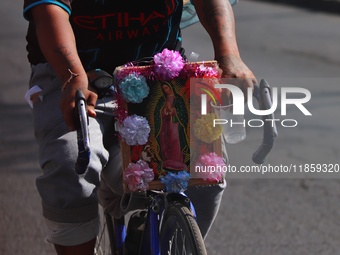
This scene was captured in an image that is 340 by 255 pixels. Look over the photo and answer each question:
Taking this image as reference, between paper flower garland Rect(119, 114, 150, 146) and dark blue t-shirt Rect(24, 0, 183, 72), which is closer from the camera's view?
paper flower garland Rect(119, 114, 150, 146)

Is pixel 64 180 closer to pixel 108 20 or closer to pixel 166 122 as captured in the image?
pixel 166 122

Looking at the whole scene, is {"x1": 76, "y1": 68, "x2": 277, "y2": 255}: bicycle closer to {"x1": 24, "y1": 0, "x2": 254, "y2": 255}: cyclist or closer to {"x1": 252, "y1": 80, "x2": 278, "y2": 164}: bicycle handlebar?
{"x1": 252, "y1": 80, "x2": 278, "y2": 164}: bicycle handlebar

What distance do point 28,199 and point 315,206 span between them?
6.21ft

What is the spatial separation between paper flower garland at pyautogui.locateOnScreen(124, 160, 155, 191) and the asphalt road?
6.75ft

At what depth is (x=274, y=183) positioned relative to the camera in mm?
5785

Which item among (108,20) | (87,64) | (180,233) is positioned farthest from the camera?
(87,64)

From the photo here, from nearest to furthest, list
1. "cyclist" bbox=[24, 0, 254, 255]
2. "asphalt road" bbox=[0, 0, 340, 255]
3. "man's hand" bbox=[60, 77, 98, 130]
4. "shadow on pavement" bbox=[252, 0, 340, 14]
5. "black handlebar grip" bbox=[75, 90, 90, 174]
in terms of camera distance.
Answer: "black handlebar grip" bbox=[75, 90, 90, 174]
"man's hand" bbox=[60, 77, 98, 130]
"cyclist" bbox=[24, 0, 254, 255]
"asphalt road" bbox=[0, 0, 340, 255]
"shadow on pavement" bbox=[252, 0, 340, 14]

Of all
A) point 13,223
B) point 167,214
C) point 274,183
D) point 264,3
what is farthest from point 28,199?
point 264,3

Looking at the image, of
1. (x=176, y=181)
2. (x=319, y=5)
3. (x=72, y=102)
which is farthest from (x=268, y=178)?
(x=319, y=5)

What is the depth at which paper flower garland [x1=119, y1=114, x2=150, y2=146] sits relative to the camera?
9.06 ft

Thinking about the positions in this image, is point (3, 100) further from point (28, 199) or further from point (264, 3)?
point (264, 3)

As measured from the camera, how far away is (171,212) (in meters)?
2.96

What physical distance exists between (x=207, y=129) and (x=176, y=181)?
0.21 metres

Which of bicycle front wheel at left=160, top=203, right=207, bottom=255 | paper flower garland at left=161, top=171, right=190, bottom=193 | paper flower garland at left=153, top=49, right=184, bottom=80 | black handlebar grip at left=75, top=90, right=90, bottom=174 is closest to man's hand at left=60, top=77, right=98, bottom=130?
black handlebar grip at left=75, top=90, right=90, bottom=174
